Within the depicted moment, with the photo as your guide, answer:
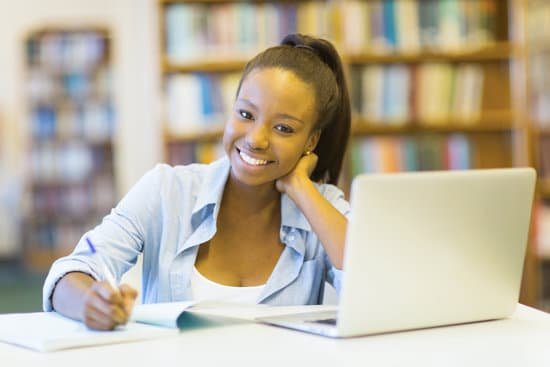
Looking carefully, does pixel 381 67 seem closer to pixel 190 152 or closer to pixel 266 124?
pixel 190 152

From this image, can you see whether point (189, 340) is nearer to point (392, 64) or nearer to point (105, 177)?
point (392, 64)

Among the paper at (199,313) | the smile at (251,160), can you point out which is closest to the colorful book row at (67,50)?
the smile at (251,160)

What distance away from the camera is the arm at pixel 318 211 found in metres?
1.87

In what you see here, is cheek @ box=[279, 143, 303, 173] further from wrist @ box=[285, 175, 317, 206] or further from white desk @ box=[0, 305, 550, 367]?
white desk @ box=[0, 305, 550, 367]

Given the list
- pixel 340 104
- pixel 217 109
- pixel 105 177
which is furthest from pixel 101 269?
pixel 105 177

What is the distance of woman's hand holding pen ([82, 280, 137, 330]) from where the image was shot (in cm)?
139

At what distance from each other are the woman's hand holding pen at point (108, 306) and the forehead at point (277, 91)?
58 centimetres

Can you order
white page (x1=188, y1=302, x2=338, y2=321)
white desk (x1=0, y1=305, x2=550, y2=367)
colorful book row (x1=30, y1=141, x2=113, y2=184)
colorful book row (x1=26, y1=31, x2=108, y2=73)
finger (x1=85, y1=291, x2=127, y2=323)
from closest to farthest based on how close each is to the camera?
white desk (x1=0, y1=305, x2=550, y2=367), finger (x1=85, y1=291, x2=127, y2=323), white page (x1=188, y1=302, x2=338, y2=321), colorful book row (x1=26, y1=31, x2=108, y2=73), colorful book row (x1=30, y1=141, x2=113, y2=184)

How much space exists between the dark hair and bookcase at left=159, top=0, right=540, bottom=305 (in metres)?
2.39

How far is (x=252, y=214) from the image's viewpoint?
203 cm

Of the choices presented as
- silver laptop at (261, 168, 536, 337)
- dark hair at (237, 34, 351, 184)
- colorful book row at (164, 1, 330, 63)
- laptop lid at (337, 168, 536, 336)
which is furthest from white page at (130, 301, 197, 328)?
colorful book row at (164, 1, 330, 63)

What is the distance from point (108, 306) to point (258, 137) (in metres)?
0.57

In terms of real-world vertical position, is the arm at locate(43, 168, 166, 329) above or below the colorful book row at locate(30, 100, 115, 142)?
above

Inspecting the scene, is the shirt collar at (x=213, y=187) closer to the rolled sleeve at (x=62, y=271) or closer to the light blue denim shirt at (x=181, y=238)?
the light blue denim shirt at (x=181, y=238)
